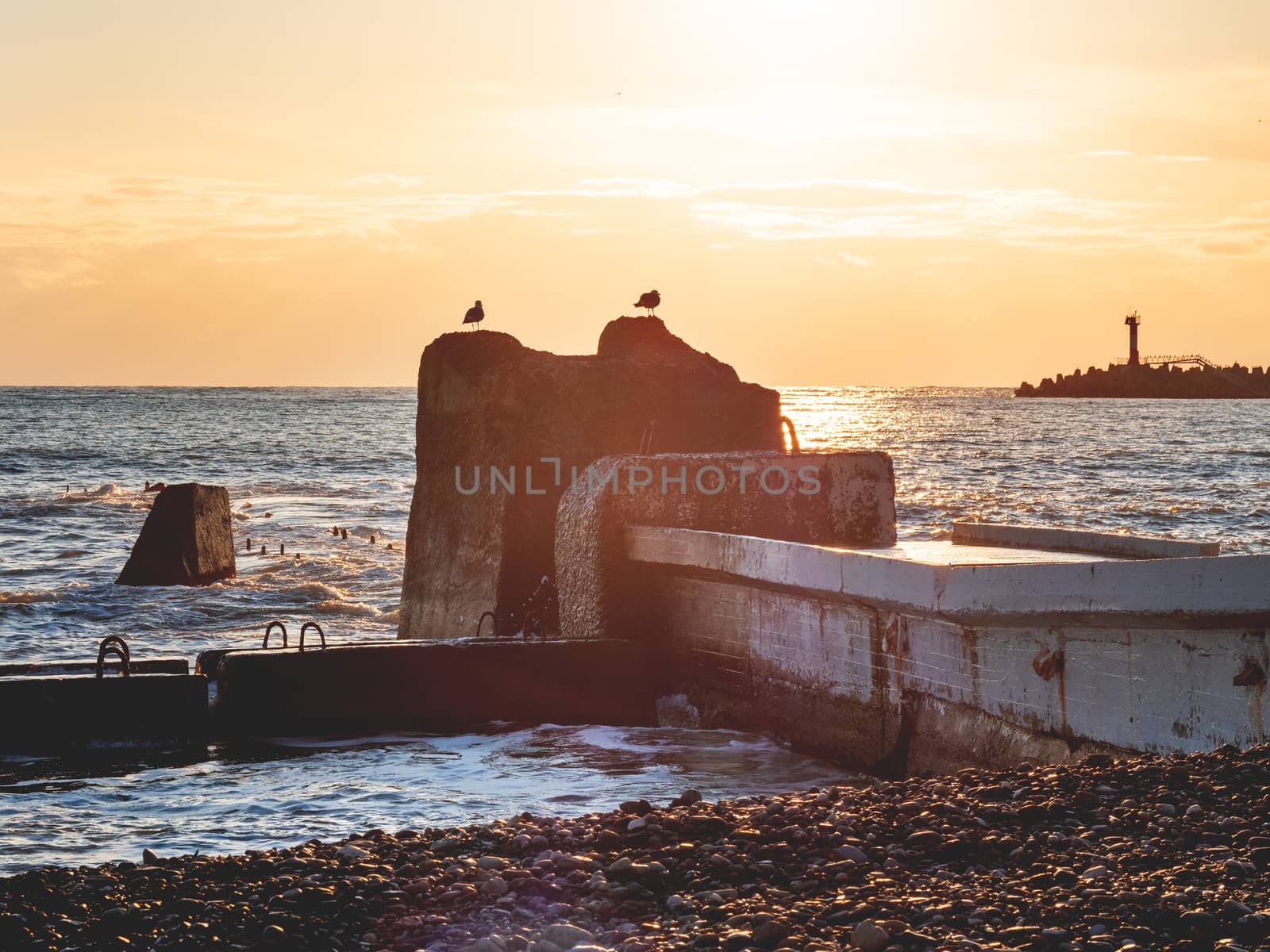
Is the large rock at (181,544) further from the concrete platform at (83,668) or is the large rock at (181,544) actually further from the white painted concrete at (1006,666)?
the white painted concrete at (1006,666)

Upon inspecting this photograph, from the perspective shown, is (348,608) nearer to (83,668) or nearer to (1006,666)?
(83,668)

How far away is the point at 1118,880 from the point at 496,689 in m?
5.59

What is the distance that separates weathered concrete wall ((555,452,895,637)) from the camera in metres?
10.4

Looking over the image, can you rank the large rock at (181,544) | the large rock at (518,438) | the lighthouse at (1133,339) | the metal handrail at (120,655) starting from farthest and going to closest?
the lighthouse at (1133,339), the large rock at (181,544), the large rock at (518,438), the metal handrail at (120,655)

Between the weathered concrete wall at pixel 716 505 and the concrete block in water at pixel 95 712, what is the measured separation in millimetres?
2962

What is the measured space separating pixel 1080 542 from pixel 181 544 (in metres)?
15.0

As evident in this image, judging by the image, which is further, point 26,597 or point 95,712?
point 26,597

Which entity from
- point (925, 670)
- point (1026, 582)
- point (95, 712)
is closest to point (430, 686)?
point (95, 712)

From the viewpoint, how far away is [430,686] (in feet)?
32.1

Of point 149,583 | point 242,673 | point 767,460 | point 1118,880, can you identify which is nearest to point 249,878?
point 1118,880

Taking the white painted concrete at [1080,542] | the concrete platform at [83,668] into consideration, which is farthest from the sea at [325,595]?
the white painted concrete at [1080,542]

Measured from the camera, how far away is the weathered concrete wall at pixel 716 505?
34.0ft

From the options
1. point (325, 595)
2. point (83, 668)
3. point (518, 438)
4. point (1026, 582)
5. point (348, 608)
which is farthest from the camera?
point (325, 595)

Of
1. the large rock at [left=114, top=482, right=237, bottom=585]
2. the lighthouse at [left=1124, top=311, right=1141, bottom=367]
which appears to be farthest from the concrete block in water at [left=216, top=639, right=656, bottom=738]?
the lighthouse at [left=1124, top=311, right=1141, bottom=367]
